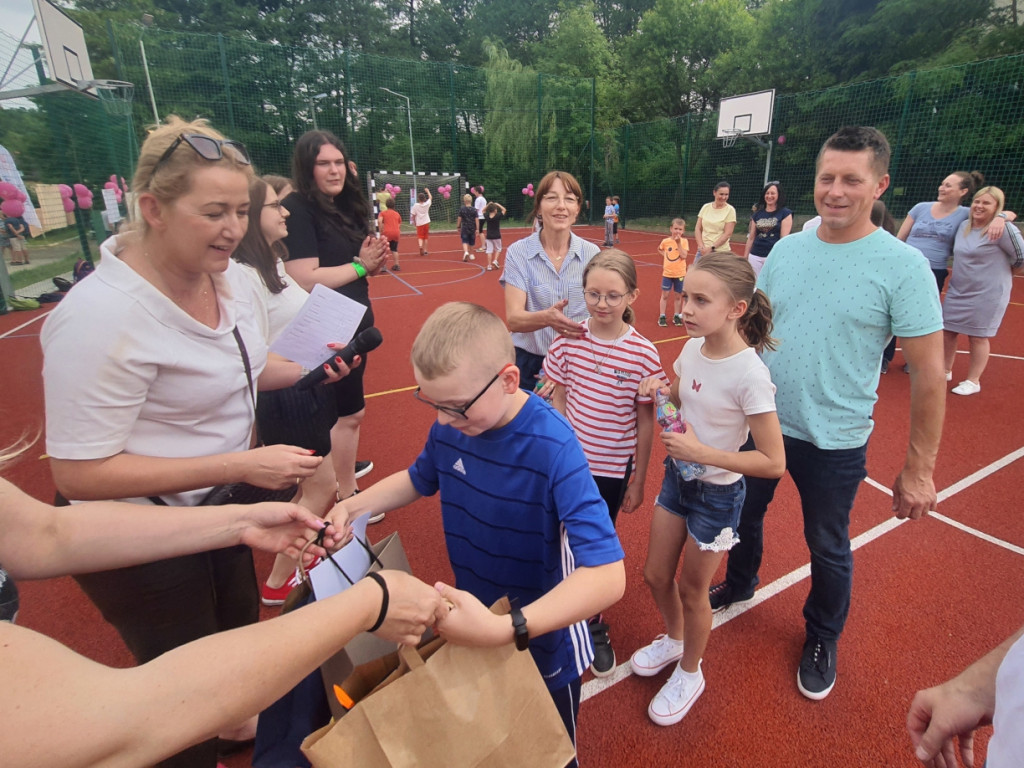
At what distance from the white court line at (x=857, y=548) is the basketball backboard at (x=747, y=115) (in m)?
15.8

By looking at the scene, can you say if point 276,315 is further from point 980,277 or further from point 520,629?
point 980,277

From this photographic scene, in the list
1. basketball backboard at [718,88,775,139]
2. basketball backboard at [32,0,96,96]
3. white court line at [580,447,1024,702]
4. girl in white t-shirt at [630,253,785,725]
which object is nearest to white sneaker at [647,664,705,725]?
girl in white t-shirt at [630,253,785,725]

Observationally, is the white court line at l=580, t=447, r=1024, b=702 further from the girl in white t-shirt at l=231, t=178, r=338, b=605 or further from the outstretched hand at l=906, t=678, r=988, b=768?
the girl in white t-shirt at l=231, t=178, r=338, b=605

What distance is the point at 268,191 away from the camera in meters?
2.64

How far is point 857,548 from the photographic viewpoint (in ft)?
11.5

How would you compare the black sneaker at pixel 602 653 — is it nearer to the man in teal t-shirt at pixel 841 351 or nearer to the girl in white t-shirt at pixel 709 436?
the girl in white t-shirt at pixel 709 436

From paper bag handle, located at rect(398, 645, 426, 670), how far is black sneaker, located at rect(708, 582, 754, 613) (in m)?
2.39

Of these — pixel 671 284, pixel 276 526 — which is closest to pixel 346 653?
pixel 276 526

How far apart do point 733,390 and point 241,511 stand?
169 centimetres

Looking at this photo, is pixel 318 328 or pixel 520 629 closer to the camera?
pixel 520 629

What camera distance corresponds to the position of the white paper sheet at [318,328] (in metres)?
2.31

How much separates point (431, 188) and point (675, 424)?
2445cm

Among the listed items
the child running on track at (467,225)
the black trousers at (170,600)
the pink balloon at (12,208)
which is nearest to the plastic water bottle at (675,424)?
the black trousers at (170,600)

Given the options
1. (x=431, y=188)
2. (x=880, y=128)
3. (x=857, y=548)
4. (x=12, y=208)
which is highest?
(x=880, y=128)
